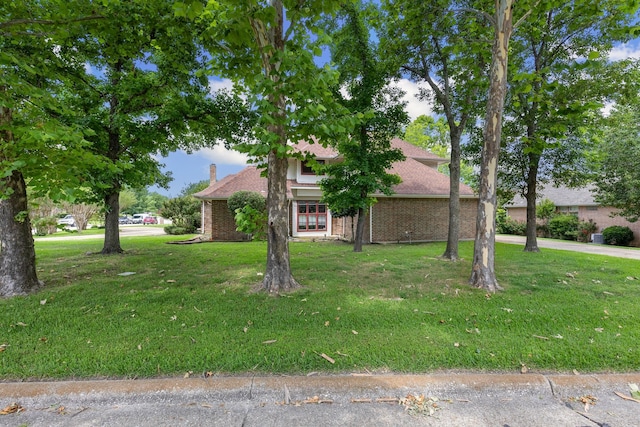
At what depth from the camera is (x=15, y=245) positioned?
5.18 m

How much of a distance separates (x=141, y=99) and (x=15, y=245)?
17.5 feet

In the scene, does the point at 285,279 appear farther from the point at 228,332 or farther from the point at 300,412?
the point at 300,412

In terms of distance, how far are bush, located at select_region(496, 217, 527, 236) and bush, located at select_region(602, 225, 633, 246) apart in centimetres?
478

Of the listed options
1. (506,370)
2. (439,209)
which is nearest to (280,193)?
(506,370)

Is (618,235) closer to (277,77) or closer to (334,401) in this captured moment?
(277,77)

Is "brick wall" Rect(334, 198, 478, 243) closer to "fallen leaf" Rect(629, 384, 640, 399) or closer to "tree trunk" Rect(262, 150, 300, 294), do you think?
"tree trunk" Rect(262, 150, 300, 294)

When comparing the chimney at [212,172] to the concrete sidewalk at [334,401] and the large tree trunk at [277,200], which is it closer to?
the large tree trunk at [277,200]

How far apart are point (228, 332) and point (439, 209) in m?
14.6

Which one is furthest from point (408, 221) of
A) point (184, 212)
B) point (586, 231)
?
point (184, 212)

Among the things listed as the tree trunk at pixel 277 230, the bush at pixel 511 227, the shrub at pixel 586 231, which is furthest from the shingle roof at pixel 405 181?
the tree trunk at pixel 277 230

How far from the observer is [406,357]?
312cm

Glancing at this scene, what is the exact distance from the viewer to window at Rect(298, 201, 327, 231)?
16906mm

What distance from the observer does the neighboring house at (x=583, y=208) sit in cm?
1873

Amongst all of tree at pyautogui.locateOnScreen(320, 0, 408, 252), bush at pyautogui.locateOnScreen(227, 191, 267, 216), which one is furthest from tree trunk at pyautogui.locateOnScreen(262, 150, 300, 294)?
bush at pyautogui.locateOnScreen(227, 191, 267, 216)
